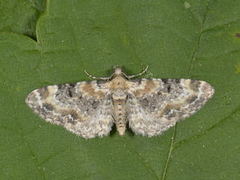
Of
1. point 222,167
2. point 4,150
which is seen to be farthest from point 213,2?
point 4,150

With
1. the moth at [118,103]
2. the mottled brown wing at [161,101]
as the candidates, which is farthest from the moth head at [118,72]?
the mottled brown wing at [161,101]

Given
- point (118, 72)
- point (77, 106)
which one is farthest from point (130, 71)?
point (77, 106)

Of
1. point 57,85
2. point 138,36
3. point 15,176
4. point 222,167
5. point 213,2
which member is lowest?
point 15,176

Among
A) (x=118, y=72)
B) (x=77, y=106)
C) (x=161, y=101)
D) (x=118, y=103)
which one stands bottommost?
(x=77, y=106)

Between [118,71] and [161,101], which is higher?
[118,71]

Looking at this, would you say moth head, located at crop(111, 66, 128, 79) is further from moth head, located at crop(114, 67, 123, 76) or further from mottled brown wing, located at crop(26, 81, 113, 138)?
mottled brown wing, located at crop(26, 81, 113, 138)

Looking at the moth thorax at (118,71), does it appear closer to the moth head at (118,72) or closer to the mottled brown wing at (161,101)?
the moth head at (118,72)

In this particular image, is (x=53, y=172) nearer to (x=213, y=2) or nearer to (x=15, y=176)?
(x=15, y=176)

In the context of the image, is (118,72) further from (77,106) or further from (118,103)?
(77,106)
